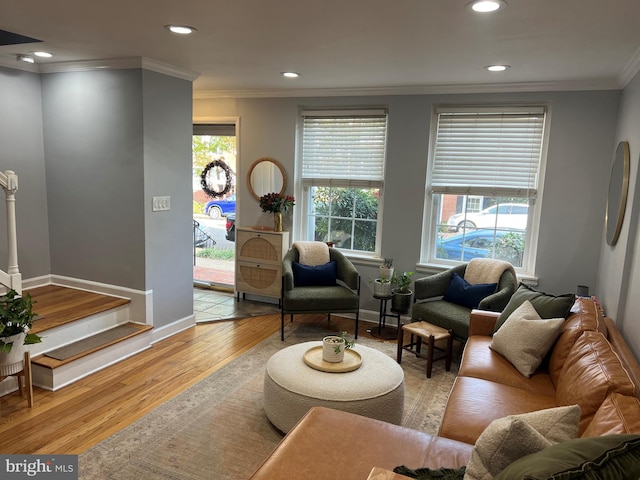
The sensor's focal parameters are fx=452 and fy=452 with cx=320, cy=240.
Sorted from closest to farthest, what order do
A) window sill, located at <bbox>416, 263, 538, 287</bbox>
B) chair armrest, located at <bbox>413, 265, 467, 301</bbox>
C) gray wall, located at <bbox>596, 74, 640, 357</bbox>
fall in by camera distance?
gray wall, located at <bbox>596, 74, 640, 357</bbox> → chair armrest, located at <bbox>413, 265, 467, 301</bbox> → window sill, located at <bbox>416, 263, 538, 287</bbox>

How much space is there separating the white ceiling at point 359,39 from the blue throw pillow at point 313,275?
5.91ft

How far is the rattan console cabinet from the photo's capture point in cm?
506

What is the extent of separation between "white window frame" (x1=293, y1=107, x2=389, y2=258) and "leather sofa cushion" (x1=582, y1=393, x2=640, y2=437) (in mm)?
3132

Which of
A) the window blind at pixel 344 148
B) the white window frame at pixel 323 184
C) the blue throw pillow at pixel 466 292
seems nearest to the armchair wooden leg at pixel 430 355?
the blue throw pillow at pixel 466 292

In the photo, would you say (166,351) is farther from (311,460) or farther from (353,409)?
(311,460)

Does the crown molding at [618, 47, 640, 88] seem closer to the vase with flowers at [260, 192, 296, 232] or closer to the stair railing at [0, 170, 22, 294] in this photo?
the vase with flowers at [260, 192, 296, 232]

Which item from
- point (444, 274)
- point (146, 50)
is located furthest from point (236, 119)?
point (444, 274)

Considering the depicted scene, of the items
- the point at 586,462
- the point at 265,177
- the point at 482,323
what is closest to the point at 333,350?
the point at 482,323

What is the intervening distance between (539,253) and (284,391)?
2.83 metres

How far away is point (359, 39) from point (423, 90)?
1.72m

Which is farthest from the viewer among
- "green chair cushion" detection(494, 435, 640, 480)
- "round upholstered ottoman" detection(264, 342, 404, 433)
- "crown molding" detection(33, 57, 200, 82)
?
"crown molding" detection(33, 57, 200, 82)

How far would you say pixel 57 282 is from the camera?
434 centimetres

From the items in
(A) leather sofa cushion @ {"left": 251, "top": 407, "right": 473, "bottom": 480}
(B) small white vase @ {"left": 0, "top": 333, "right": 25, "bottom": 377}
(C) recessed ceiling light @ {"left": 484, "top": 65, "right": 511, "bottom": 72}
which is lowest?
(B) small white vase @ {"left": 0, "top": 333, "right": 25, "bottom": 377}

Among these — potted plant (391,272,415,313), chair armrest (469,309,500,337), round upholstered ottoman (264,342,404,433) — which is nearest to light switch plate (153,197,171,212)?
round upholstered ottoman (264,342,404,433)
